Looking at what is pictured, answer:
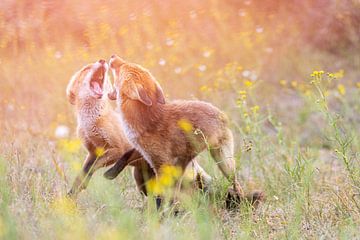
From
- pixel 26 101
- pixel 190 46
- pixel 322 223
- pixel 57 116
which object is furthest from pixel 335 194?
pixel 190 46

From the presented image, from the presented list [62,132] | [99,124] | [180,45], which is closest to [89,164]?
[99,124]

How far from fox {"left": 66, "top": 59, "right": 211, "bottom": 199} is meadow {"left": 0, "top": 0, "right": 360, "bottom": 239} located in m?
0.27

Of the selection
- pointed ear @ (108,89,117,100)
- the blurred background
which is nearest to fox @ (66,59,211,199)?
pointed ear @ (108,89,117,100)

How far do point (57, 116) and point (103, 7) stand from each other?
253 centimetres

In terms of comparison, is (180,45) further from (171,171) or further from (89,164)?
(171,171)

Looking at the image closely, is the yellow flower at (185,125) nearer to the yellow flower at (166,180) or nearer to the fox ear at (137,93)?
the fox ear at (137,93)

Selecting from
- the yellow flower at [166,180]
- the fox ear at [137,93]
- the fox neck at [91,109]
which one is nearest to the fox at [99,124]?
the fox neck at [91,109]

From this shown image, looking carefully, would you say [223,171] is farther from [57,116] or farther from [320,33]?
[320,33]

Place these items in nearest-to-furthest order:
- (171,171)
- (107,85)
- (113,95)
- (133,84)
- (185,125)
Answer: (171,171), (185,125), (133,84), (113,95), (107,85)

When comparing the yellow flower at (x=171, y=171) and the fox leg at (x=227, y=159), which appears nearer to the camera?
the yellow flower at (x=171, y=171)

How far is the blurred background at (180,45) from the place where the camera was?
9281mm

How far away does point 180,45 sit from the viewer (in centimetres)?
1100

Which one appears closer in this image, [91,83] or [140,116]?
[140,116]

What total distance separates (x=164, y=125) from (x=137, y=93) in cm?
34
